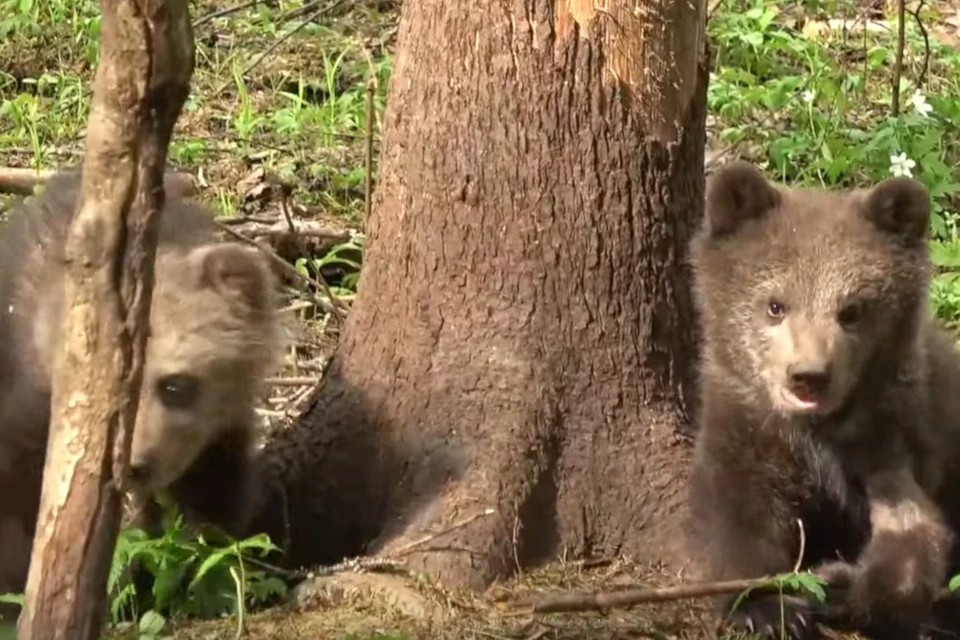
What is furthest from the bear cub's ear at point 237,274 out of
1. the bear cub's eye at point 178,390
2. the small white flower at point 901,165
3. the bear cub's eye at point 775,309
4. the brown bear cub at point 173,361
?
the small white flower at point 901,165

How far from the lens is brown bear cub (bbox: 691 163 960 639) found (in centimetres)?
516

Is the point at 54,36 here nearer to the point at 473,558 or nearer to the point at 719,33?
the point at 719,33

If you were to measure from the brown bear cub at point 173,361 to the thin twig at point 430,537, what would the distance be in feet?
2.18

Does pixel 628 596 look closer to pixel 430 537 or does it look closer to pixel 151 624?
pixel 430 537

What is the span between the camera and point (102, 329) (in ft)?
11.8

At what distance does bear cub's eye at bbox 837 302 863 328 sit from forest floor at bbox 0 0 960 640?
41.7 inches

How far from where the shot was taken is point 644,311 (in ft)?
18.6

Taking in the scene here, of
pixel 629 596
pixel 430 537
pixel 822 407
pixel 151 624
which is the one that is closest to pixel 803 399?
pixel 822 407

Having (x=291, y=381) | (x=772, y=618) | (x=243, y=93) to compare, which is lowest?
(x=772, y=618)

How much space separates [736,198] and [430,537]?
153cm

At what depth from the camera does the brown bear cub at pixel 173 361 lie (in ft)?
17.4

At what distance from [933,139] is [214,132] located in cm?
427

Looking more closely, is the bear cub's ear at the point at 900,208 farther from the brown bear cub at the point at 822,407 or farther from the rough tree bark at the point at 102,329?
the rough tree bark at the point at 102,329

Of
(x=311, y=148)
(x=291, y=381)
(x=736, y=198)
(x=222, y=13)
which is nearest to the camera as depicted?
(x=736, y=198)
